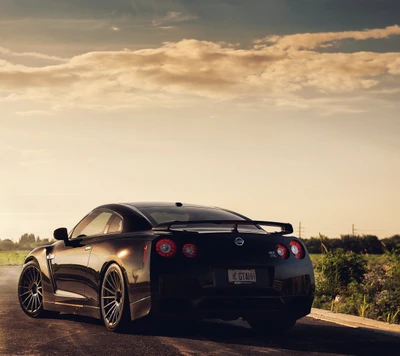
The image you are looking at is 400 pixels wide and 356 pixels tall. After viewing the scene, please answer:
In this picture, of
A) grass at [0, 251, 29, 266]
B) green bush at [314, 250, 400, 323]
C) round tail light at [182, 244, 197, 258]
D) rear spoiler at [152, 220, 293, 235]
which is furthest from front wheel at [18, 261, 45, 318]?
grass at [0, 251, 29, 266]

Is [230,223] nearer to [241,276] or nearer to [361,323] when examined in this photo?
[241,276]

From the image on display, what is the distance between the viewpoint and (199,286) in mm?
8641

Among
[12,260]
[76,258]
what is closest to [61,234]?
[76,258]

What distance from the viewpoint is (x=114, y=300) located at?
9.35 metres

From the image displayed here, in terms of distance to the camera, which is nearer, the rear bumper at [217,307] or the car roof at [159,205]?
the rear bumper at [217,307]

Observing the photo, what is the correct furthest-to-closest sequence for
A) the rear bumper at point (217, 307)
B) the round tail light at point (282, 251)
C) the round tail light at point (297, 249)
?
the round tail light at point (297, 249)
the round tail light at point (282, 251)
the rear bumper at point (217, 307)

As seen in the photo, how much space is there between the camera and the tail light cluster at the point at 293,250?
30.0ft

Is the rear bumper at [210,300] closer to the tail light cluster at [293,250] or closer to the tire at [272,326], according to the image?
the tail light cluster at [293,250]

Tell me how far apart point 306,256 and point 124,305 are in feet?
7.33

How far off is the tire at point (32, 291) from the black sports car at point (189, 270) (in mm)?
1113

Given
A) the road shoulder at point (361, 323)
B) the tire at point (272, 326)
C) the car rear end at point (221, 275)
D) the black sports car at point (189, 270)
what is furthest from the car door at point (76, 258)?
the road shoulder at point (361, 323)

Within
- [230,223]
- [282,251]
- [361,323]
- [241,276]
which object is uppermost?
[230,223]

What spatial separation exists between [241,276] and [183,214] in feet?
5.24

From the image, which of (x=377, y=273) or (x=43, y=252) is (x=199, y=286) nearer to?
(x=43, y=252)
